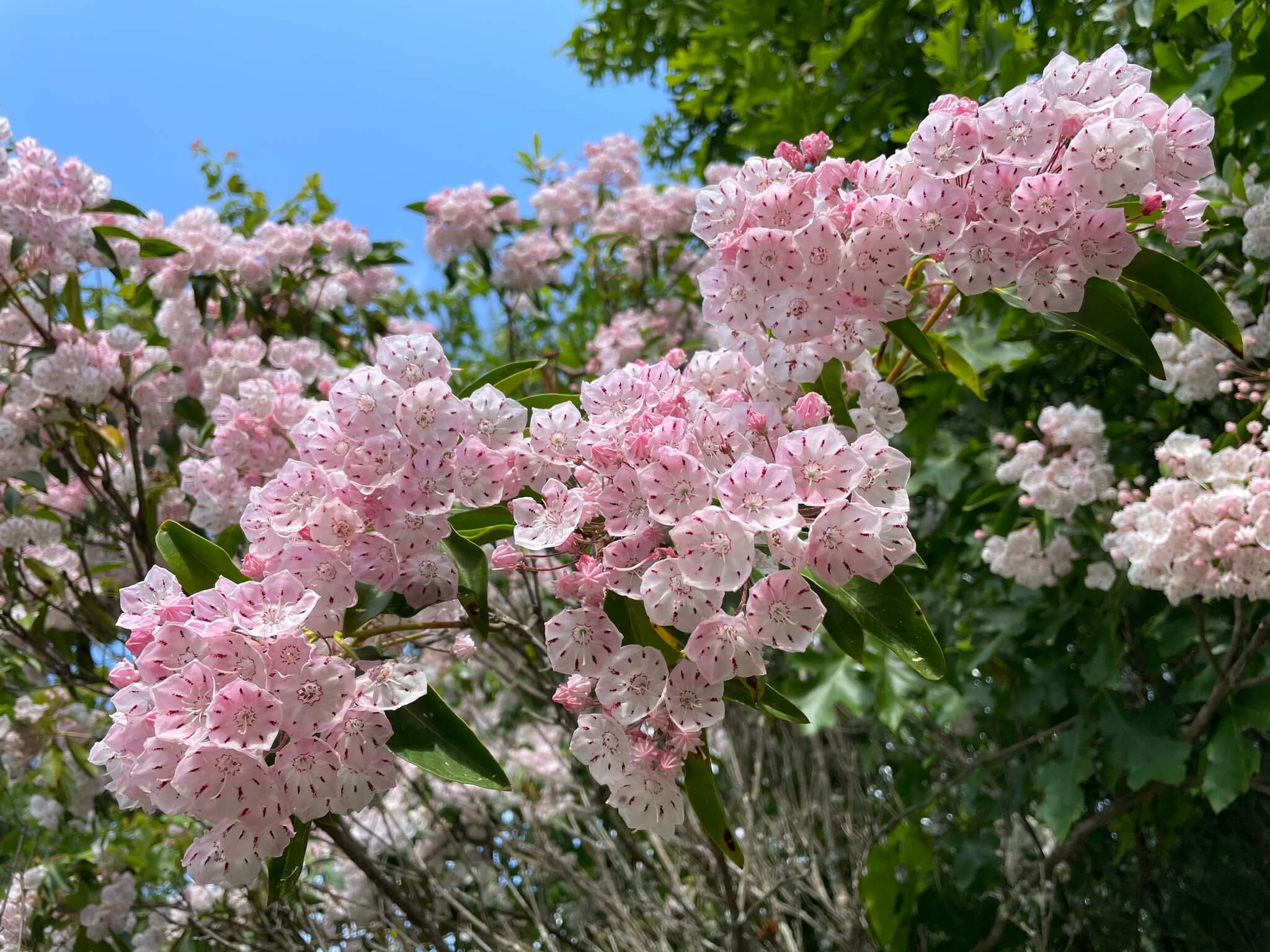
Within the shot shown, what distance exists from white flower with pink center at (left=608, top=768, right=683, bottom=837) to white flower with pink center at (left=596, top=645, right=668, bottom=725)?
0.09 metres

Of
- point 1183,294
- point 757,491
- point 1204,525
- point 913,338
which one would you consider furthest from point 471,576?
point 1204,525

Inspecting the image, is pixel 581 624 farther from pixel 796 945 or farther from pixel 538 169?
pixel 538 169

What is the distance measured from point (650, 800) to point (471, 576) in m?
0.36

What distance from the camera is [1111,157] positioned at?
3.52 feet

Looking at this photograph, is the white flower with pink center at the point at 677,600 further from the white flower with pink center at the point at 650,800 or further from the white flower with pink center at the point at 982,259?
the white flower with pink center at the point at 982,259

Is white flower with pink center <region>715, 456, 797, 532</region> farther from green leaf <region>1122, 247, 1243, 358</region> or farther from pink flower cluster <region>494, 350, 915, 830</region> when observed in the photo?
green leaf <region>1122, 247, 1243, 358</region>

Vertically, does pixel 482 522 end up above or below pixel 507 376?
below

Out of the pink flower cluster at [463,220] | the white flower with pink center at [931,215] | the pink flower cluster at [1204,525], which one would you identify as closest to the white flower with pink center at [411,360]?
the white flower with pink center at [931,215]

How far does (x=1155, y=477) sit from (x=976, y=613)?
0.73m

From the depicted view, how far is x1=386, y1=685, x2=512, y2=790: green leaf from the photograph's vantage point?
106 cm

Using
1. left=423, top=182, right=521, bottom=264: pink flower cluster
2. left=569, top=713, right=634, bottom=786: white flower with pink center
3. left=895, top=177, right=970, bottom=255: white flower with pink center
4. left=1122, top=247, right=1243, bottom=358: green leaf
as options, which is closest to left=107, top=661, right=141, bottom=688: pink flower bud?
left=569, top=713, right=634, bottom=786: white flower with pink center

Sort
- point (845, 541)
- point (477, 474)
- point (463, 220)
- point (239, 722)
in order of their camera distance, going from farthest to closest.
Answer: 1. point (463, 220)
2. point (477, 474)
3. point (845, 541)
4. point (239, 722)

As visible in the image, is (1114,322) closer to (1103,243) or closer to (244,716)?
(1103,243)

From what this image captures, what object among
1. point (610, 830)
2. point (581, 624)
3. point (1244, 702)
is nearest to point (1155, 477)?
point (1244, 702)
